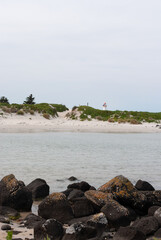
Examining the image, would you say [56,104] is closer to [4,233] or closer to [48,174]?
[48,174]

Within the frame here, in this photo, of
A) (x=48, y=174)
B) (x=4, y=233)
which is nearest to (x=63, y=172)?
(x=48, y=174)

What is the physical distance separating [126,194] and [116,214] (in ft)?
2.89

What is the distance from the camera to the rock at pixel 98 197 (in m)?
6.74

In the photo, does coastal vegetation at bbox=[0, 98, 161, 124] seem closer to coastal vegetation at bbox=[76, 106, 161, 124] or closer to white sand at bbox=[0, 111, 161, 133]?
coastal vegetation at bbox=[76, 106, 161, 124]

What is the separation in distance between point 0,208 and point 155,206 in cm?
329

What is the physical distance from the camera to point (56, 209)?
677 centimetres

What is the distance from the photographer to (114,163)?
13.2 meters

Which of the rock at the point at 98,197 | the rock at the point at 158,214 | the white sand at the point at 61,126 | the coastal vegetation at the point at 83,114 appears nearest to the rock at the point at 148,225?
the rock at the point at 158,214

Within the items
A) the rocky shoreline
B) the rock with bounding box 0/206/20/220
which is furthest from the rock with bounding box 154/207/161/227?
the rock with bounding box 0/206/20/220

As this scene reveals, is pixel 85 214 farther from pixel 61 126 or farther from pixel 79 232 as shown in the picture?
pixel 61 126

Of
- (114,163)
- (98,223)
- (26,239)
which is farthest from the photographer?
(114,163)

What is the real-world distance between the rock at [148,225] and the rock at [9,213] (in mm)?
2589

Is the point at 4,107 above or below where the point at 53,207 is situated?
above

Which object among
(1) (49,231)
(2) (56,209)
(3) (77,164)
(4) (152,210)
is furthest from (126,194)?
(3) (77,164)
